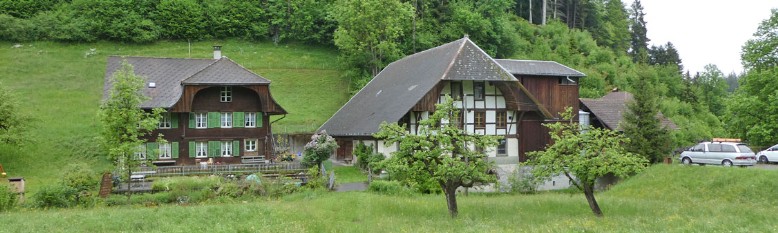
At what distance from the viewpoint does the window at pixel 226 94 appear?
34281 millimetres

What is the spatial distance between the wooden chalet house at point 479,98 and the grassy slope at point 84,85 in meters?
11.7

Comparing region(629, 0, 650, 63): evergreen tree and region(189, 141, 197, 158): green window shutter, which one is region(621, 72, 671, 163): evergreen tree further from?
region(629, 0, 650, 63): evergreen tree

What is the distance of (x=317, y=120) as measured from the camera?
152 feet

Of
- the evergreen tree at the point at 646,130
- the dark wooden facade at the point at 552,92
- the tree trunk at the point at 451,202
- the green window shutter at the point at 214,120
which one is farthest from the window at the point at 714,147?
the green window shutter at the point at 214,120

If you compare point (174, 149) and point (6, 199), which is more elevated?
point (174, 149)

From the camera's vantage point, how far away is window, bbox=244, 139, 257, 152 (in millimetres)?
34875

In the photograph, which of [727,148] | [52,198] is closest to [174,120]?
[52,198]

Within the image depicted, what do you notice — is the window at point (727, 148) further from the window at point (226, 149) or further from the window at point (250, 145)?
the window at point (226, 149)

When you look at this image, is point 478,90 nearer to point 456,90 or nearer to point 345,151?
point 456,90

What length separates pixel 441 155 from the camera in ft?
58.5

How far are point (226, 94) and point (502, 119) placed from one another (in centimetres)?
1655

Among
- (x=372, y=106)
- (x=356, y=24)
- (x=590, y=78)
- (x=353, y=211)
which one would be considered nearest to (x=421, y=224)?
(x=353, y=211)

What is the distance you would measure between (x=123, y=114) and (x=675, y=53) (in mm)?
79925

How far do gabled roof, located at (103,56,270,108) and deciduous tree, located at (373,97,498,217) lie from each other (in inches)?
722
